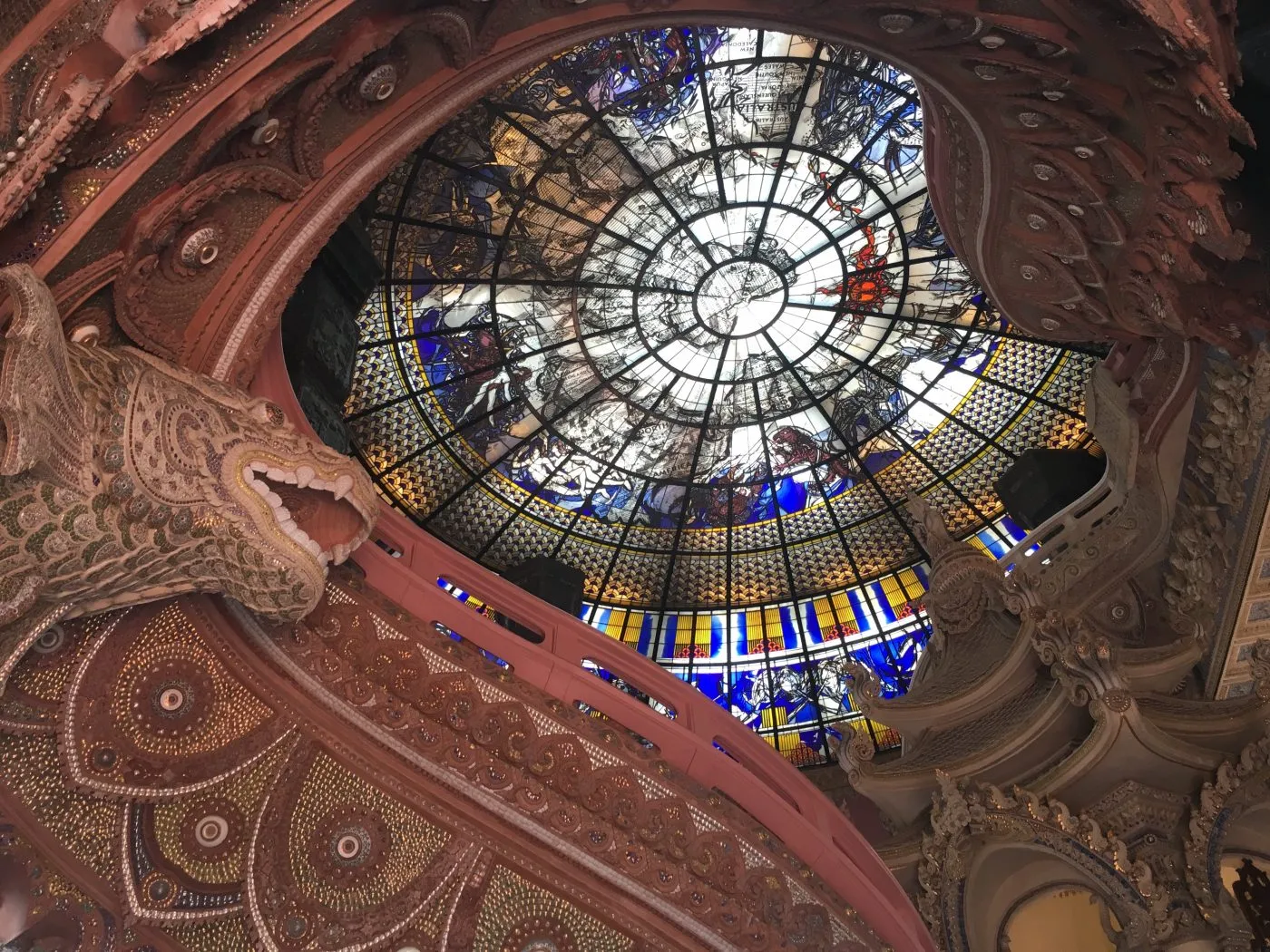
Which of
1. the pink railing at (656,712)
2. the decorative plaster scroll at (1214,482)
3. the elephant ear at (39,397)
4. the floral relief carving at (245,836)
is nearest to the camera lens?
the elephant ear at (39,397)

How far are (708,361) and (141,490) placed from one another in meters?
9.95

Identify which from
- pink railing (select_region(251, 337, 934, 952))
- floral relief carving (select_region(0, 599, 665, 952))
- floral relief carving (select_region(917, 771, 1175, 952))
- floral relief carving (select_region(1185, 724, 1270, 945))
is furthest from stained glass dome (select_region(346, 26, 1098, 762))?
floral relief carving (select_region(0, 599, 665, 952))

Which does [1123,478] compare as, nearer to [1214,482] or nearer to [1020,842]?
[1214,482]

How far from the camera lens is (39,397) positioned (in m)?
3.02

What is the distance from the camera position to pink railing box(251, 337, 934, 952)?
549 centimetres

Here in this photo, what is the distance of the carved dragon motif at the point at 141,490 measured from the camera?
3061 millimetres

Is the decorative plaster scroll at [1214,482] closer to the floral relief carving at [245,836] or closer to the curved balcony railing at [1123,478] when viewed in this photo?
the curved balcony railing at [1123,478]

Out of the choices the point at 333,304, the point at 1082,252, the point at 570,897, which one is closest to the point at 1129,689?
the point at 1082,252

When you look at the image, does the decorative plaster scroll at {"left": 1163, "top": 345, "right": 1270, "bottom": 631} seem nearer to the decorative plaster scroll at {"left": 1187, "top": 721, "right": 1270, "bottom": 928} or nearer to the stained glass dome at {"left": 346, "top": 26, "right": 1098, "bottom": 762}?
the decorative plaster scroll at {"left": 1187, "top": 721, "right": 1270, "bottom": 928}

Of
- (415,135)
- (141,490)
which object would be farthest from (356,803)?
(415,135)

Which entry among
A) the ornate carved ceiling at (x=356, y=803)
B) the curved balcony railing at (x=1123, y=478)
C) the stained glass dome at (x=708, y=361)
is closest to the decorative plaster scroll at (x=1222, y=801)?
the curved balcony railing at (x=1123, y=478)

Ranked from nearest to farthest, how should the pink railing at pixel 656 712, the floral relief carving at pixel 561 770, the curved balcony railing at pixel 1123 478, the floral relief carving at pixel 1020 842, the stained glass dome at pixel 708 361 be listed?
the floral relief carving at pixel 561 770 < the pink railing at pixel 656 712 < the floral relief carving at pixel 1020 842 < the curved balcony railing at pixel 1123 478 < the stained glass dome at pixel 708 361

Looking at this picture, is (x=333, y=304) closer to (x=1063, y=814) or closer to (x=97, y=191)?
(x=97, y=191)

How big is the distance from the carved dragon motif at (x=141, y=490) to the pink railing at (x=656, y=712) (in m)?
1.08
